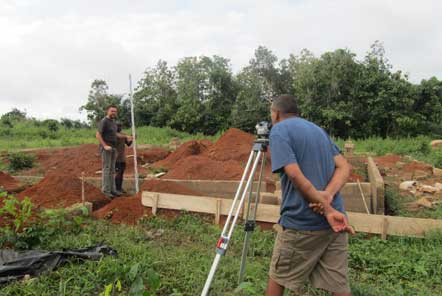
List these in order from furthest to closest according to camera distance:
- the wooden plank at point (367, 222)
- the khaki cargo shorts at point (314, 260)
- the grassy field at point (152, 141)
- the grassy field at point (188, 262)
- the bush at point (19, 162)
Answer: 1. the grassy field at point (152, 141)
2. the bush at point (19, 162)
3. the wooden plank at point (367, 222)
4. the grassy field at point (188, 262)
5. the khaki cargo shorts at point (314, 260)

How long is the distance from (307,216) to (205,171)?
580cm

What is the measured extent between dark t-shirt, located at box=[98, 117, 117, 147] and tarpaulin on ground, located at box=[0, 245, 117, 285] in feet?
10.8

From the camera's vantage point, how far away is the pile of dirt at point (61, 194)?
649 cm

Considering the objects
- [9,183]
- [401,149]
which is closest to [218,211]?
[9,183]

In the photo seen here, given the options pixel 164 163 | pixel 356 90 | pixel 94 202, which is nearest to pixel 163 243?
pixel 94 202

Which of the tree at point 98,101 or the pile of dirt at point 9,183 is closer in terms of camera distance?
the pile of dirt at point 9,183

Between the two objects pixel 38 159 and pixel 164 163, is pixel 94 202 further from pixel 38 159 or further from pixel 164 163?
pixel 38 159

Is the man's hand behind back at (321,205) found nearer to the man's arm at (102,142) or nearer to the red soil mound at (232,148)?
the man's arm at (102,142)

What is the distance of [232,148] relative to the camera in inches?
417

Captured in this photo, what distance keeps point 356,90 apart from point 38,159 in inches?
683

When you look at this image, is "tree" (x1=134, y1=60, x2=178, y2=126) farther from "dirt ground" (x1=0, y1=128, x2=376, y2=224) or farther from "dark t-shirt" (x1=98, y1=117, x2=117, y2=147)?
"dark t-shirt" (x1=98, y1=117, x2=117, y2=147)

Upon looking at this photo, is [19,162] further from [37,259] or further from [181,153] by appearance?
[37,259]

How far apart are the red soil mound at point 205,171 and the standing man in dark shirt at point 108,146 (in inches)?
55.9

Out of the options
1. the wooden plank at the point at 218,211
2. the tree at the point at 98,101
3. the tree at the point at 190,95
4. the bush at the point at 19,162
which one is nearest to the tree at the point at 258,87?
the tree at the point at 190,95
